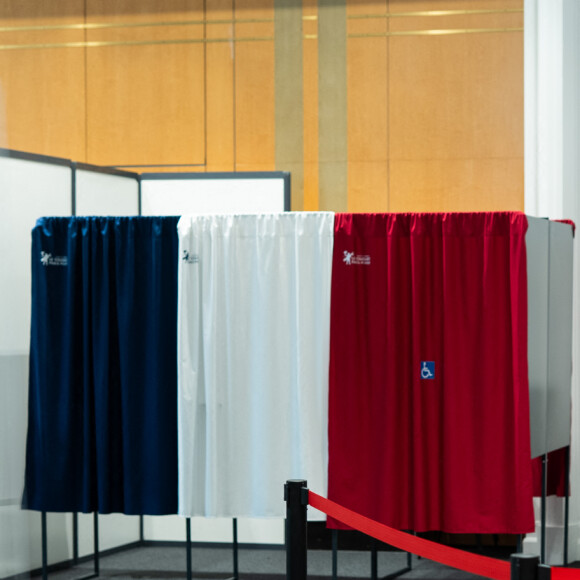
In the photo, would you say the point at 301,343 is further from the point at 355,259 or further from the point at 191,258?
the point at 191,258

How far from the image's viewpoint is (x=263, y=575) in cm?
429

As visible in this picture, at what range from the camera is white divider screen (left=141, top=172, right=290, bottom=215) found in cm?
469

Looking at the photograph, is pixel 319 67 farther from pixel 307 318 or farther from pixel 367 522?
pixel 367 522

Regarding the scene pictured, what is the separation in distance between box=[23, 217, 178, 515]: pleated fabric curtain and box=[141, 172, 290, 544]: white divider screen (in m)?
1.07

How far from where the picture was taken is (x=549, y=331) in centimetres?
383

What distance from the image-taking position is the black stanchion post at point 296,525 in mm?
2482

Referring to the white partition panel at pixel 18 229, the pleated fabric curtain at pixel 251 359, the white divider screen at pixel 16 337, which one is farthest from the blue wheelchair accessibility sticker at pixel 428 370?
the white partition panel at pixel 18 229

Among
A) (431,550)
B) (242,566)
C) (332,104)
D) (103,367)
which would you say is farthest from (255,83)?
(431,550)

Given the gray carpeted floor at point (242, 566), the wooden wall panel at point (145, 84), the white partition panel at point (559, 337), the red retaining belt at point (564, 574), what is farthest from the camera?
the wooden wall panel at point (145, 84)

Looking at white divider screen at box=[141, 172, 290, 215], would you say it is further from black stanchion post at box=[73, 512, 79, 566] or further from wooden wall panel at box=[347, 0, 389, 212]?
black stanchion post at box=[73, 512, 79, 566]

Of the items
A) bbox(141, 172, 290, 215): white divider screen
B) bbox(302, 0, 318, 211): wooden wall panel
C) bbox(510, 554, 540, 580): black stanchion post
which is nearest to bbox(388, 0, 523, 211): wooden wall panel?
bbox(302, 0, 318, 211): wooden wall panel

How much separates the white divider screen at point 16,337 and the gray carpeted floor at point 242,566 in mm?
394

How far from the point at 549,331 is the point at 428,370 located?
74 centimetres

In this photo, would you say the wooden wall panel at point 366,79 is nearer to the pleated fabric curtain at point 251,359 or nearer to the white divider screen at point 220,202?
the white divider screen at point 220,202
